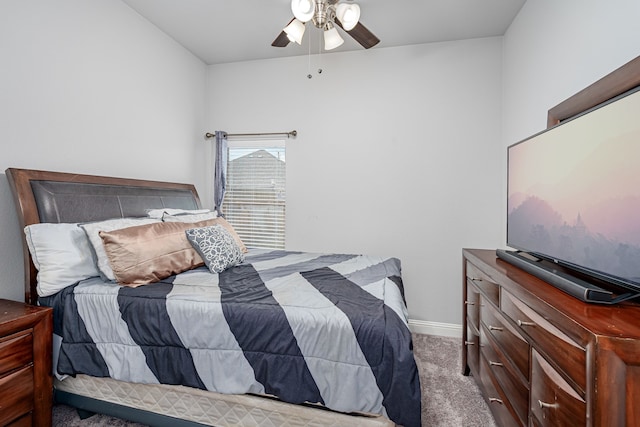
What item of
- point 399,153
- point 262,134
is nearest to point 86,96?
point 262,134

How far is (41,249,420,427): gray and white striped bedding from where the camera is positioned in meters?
1.29

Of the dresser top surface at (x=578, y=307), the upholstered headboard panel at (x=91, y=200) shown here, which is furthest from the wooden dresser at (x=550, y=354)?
the upholstered headboard panel at (x=91, y=200)

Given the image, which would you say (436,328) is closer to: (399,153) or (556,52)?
(399,153)

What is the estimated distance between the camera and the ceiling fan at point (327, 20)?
1.93 metres

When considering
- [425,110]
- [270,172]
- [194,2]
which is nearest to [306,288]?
[270,172]

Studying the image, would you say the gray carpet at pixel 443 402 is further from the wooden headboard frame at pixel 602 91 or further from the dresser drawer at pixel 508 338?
the wooden headboard frame at pixel 602 91

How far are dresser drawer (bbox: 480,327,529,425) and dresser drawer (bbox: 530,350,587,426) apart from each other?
101 mm

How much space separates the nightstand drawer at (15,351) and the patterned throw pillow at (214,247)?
0.95 meters

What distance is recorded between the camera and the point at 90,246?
6.16 ft

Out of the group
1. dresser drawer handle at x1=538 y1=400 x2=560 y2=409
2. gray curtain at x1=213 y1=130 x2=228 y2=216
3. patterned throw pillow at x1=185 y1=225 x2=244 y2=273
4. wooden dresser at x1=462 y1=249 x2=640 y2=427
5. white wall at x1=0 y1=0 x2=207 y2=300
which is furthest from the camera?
gray curtain at x1=213 y1=130 x2=228 y2=216

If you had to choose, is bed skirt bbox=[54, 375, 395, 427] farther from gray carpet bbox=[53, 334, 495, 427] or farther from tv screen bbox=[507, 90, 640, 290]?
tv screen bbox=[507, 90, 640, 290]

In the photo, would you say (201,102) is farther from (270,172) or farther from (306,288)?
(306,288)

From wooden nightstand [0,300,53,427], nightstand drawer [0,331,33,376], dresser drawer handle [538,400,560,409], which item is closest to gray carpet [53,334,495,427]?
wooden nightstand [0,300,53,427]

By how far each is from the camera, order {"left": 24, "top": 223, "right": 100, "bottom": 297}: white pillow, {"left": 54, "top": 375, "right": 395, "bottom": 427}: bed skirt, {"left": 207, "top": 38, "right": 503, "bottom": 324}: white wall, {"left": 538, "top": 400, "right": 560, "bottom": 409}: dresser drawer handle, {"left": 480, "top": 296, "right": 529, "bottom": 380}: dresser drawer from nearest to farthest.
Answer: {"left": 538, "top": 400, "right": 560, "bottom": 409}: dresser drawer handle
{"left": 480, "top": 296, "right": 529, "bottom": 380}: dresser drawer
{"left": 54, "top": 375, "right": 395, "bottom": 427}: bed skirt
{"left": 24, "top": 223, "right": 100, "bottom": 297}: white pillow
{"left": 207, "top": 38, "right": 503, "bottom": 324}: white wall
